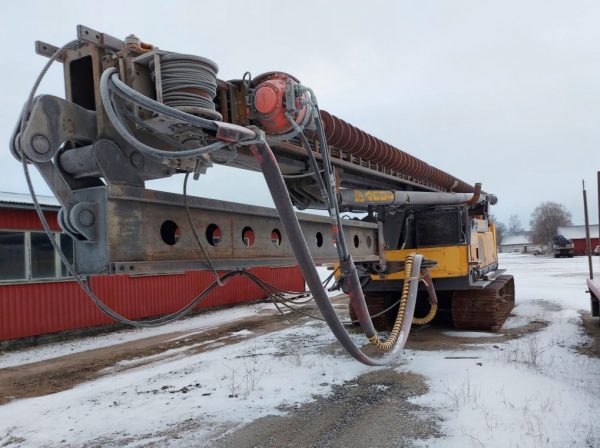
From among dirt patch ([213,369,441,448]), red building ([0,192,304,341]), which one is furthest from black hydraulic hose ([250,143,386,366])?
red building ([0,192,304,341])

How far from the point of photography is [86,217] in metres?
2.77

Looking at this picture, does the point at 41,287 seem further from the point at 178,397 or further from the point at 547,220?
the point at 547,220

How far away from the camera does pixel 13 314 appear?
11.2 m

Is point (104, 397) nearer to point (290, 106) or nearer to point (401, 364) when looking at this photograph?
point (401, 364)

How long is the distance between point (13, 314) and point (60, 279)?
Result: 52.8 inches

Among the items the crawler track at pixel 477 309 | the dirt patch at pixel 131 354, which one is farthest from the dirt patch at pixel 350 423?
the crawler track at pixel 477 309

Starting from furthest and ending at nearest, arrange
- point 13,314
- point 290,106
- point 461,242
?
point 13,314, point 461,242, point 290,106

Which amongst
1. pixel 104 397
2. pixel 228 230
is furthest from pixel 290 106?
pixel 104 397

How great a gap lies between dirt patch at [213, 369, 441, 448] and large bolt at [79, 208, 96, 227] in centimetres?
303

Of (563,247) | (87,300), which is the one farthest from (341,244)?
(563,247)

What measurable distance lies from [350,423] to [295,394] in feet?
3.97

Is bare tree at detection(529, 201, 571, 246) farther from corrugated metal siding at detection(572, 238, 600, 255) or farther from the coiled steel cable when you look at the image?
the coiled steel cable

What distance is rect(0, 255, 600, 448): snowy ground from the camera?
16.6 feet

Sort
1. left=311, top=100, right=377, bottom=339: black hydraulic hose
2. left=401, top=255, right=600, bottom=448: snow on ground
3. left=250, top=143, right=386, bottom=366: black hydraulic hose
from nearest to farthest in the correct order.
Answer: left=250, top=143, right=386, bottom=366: black hydraulic hose
left=311, top=100, right=377, bottom=339: black hydraulic hose
left=401, top=255, right=600, bottom=448: snow on ground
